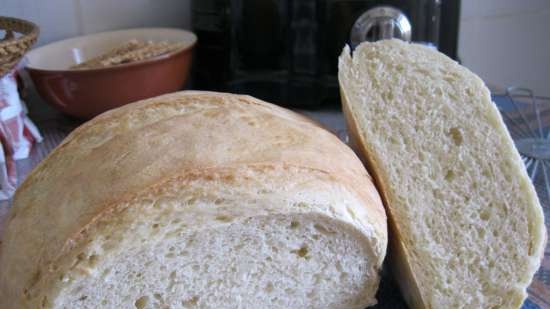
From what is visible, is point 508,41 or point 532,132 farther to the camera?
point 508,41

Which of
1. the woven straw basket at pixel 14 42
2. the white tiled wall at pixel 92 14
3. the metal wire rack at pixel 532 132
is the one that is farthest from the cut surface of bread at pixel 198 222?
the white tiled wall at pixel 92 14

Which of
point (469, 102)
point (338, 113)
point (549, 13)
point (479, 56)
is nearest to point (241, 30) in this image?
point (338, 113)

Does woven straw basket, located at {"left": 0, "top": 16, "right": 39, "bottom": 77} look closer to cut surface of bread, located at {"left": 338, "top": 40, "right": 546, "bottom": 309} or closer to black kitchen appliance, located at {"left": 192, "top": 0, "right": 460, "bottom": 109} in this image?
black kitchen appliance, located at {"left": 192, "top": 0, "right": 460, "bottom": 109}

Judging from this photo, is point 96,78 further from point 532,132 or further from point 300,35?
point 532,132

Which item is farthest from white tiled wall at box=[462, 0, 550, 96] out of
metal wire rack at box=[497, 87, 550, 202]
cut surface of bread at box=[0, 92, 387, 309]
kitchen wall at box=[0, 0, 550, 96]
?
cut surface of bread at box=[0, 92, 387, 309]

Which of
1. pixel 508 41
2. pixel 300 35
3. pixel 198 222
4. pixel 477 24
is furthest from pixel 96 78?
pixel 508 41

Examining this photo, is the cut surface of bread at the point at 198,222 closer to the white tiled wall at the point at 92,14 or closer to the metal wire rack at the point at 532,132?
the metal wire rack at the point at 532,132
